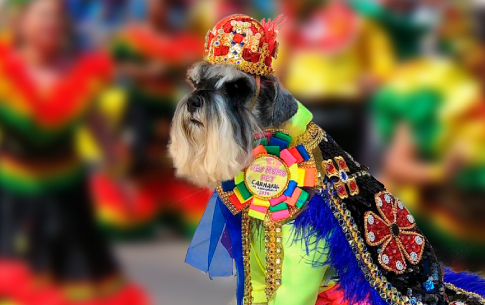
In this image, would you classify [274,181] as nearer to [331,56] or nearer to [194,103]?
[194,103]

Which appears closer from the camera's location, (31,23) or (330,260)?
(330,260)

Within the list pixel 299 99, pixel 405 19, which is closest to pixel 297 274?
pixel 299 99

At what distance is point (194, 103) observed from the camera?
1.29 m

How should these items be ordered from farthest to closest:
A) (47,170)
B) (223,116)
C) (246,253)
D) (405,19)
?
(405,19)
(47,170)
(246,253)
(223,116)

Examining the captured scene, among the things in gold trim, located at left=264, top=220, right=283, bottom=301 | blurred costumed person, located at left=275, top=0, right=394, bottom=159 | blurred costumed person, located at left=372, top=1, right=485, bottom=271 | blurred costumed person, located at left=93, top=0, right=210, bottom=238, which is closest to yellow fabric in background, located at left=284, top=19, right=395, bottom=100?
blurred costumed person, located at left=275, top=0, right=394, bottom=159

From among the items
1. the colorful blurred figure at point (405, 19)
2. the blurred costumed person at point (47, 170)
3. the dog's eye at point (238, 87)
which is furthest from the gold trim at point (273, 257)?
the colorful blurred figure at point (405, 19)

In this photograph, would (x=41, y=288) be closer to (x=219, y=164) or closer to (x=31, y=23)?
(x=31, y=23)

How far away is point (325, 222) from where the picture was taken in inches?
51.1

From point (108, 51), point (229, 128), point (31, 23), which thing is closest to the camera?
point (229, 128)

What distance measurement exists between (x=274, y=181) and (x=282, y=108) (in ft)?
0.52

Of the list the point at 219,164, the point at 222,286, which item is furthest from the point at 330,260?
the point at 222,286

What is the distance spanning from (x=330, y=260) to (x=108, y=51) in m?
1.64

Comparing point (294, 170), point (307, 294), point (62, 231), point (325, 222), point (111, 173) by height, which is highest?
point (111, 173)

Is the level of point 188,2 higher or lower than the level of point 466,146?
higher
